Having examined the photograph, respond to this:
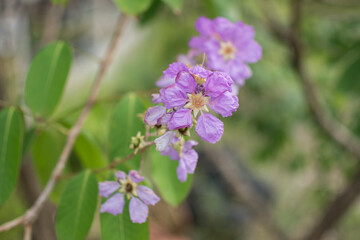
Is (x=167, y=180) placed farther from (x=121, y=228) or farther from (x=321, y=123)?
(x=321, y=123)

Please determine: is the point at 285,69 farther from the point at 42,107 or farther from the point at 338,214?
the point at 42,107

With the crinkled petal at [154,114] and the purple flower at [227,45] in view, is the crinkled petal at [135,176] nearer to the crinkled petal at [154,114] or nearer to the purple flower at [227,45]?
the crinkled petal at [154,114]

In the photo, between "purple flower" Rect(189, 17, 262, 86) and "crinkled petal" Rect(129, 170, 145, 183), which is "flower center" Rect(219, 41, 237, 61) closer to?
"purple flower" Rect(189, 17, 262, 86)

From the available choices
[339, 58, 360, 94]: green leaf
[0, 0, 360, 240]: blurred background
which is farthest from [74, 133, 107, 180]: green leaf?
[339, 58, 360, 94]: green leaf

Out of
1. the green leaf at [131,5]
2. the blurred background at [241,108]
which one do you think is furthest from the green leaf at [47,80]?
the green leaf at [131,5]

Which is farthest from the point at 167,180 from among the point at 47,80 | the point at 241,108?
the point at 241,108

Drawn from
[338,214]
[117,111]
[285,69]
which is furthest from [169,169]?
[285,69]
